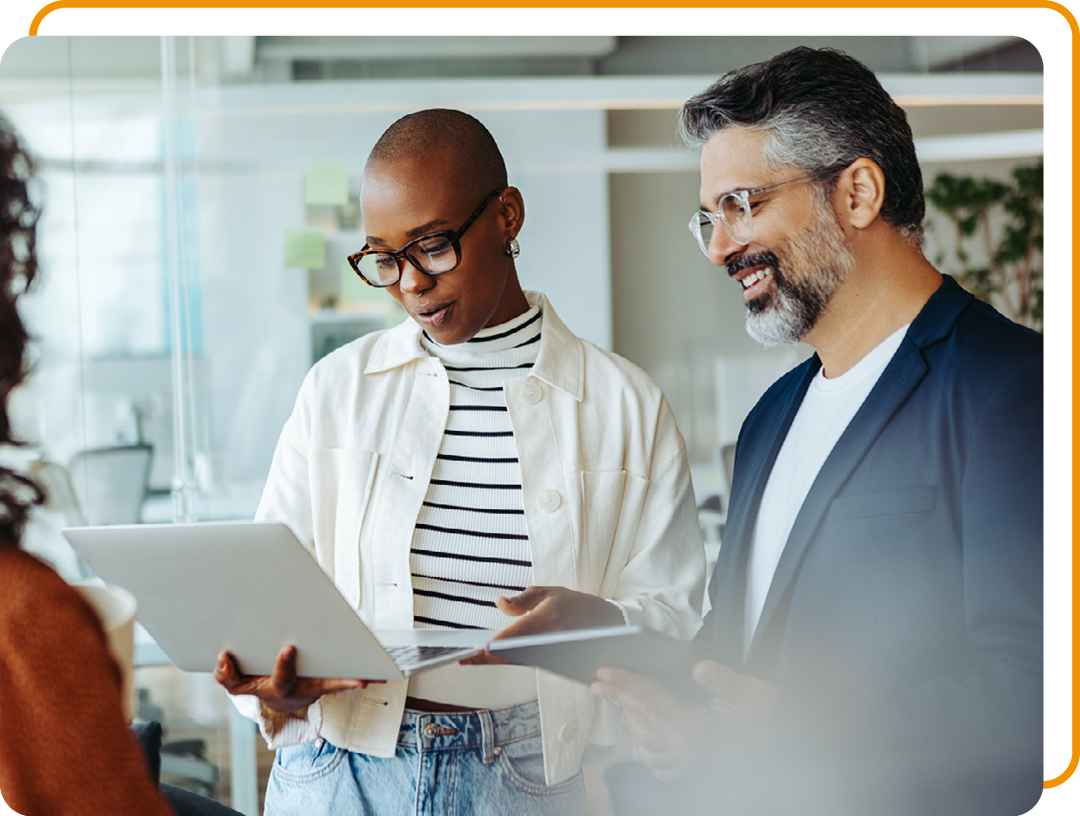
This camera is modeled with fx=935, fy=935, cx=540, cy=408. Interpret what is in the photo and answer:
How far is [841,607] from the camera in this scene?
1188mm

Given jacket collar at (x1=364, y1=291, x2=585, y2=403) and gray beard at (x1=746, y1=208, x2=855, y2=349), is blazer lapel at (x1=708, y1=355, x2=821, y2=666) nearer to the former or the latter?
gray beard at (x1=746, y1=208, x2=855, y2=349)

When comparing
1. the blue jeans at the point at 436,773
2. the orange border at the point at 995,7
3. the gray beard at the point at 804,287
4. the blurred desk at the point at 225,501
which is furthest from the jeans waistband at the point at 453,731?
the blurred desk at the point at 225,501

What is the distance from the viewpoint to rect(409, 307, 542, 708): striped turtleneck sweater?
125 cm

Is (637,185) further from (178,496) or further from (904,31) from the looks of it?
(178,496)

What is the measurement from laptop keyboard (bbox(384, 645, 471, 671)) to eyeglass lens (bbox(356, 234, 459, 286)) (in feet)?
1.55

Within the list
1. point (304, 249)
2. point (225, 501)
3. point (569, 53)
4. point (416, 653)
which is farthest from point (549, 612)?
point (225, 501)

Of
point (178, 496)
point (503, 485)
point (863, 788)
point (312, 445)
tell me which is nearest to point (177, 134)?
point (178, 496)

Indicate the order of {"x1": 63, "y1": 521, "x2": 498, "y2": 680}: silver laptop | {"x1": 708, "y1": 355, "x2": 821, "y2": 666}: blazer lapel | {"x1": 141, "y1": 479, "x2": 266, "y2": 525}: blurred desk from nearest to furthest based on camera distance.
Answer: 1. {"x1": 63, "y1": 521, "x2": 498, "y2": 680}: silver laptop
2. {"x1": 708, "y1": 355, "x2": 821, "y2": 666}: blazer lapel
3. {"x1": 141, "y1": 479, "x2": 266, "y2": 525}: blurred desk

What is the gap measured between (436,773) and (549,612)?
0.29m

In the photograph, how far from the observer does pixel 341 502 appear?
1.31 meters

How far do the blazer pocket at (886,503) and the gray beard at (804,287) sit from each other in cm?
25

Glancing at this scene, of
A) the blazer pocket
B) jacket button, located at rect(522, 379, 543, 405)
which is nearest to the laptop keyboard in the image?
jacket button, located at rect(522, 379, 543, 405)

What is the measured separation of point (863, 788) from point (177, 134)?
67.1 inches

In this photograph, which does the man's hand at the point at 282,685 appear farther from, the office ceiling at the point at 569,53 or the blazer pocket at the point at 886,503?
the office ceiling at the point at 569,53
